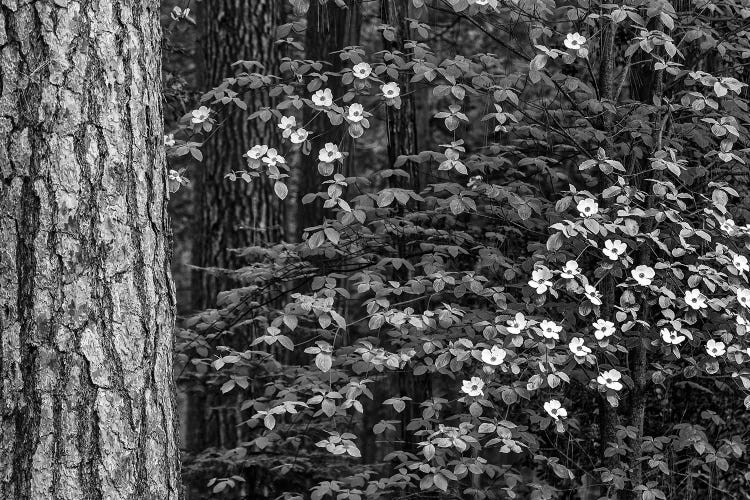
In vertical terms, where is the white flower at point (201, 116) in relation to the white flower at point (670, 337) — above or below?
above

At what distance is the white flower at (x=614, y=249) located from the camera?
10.5ft

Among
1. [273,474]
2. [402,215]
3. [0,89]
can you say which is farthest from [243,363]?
[273,474]

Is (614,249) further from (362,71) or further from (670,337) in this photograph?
(362,71)

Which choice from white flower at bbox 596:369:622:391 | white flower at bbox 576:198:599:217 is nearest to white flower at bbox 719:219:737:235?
white flower at bbox 576:198:599:217

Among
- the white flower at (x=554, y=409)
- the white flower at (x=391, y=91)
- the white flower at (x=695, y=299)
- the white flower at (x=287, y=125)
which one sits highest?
the white flower at (x=391, y=91)

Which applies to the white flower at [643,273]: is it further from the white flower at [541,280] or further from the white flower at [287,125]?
the white flower at [287,125]

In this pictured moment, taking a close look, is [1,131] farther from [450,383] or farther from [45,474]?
[450,383]

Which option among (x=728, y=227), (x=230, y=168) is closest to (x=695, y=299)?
(x=728, y=227)

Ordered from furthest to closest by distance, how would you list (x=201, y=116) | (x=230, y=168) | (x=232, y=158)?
(x=232, y=158) < (x=230, y=168) < (x=201, y=116)

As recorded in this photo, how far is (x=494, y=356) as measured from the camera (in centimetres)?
307

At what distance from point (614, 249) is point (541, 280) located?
0.33 meters

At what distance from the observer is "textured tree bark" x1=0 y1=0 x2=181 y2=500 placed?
2.06 meters

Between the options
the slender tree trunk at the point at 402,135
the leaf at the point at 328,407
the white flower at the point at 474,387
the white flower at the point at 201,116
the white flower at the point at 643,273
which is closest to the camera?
the leaf at the point at 328,407

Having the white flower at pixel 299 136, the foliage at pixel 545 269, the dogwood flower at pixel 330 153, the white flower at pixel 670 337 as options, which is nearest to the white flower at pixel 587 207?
the foliage at pixel 545 269
